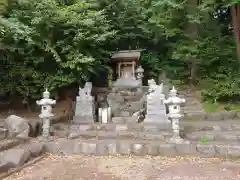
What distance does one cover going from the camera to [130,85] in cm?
1331

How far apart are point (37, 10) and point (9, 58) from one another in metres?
2.32

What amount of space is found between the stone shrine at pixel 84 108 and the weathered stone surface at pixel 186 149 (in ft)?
13.2

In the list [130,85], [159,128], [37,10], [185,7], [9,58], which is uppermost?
[185,7]

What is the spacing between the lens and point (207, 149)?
693 cm

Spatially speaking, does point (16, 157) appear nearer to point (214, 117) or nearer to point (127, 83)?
point (214, 117)

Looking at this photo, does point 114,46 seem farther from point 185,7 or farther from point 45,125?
point 45,125

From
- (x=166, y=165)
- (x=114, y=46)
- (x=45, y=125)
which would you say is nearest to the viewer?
(x=166, y=165)

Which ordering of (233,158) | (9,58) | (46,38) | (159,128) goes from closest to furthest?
(233,158) < (159,128) < (46,38) < (9,58)

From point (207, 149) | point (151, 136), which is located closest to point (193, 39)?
point (151, 136)

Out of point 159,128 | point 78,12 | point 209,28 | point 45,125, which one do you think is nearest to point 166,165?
point 159,128

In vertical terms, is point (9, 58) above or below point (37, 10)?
below

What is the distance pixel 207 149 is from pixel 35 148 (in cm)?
460

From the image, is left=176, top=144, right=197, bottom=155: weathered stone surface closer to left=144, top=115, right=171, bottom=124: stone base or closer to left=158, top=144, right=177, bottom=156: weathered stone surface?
left=158, top=144, right=177, bottom=156: weathered stone surface

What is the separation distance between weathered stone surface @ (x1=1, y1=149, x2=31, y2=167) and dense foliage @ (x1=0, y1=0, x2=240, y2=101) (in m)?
3.24
